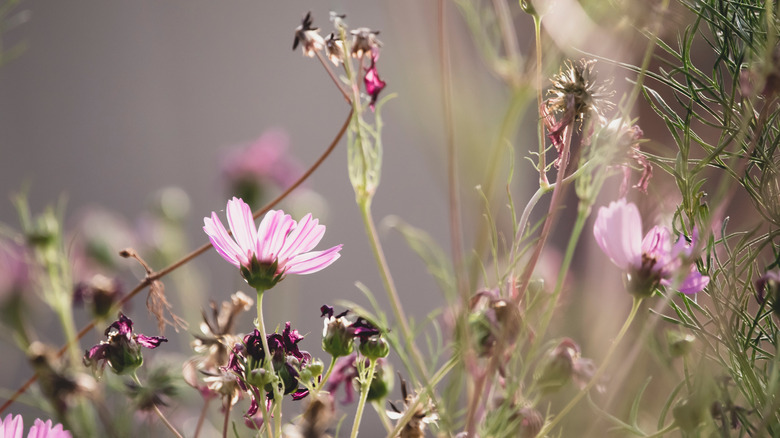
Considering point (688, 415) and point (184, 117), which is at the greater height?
point (688, 415)

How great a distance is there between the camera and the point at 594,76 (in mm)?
180

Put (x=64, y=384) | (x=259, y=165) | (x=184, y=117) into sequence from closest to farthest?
(x=64, y=384) → (x=259, y=165) → (x=184, y=117)

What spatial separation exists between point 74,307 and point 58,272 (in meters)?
0.02

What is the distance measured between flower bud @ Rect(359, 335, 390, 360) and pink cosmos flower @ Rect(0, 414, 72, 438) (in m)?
0.08

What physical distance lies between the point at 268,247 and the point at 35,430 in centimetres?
7

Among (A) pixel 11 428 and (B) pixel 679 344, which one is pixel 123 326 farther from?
(B) pixel 679 344

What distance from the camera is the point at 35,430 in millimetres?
180

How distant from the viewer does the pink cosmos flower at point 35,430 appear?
18cm

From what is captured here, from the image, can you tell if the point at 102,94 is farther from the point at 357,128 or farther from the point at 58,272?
the point at 357,128

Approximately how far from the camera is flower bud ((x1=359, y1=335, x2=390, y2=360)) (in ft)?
0.63

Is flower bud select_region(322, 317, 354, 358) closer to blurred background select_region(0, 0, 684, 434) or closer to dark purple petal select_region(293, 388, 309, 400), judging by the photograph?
dark purple petal select_region(293, 388, 309, 400)

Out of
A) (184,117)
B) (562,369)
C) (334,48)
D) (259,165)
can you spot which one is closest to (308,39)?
(334,48)

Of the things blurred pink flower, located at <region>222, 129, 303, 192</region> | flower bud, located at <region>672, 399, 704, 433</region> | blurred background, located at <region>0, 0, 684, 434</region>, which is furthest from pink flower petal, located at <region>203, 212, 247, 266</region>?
blurred background, located at <region>0, 0, 684, 434</region>

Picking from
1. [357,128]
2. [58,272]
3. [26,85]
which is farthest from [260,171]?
[26,85]
